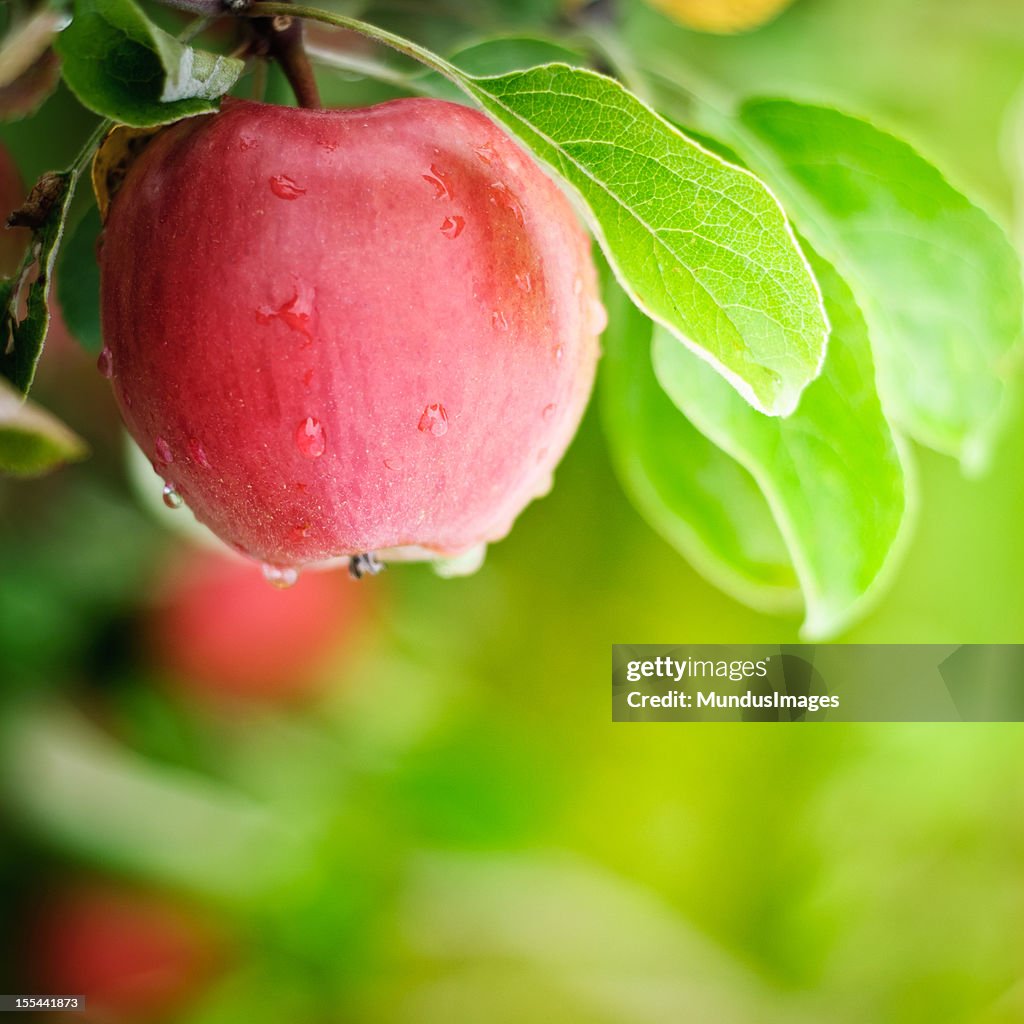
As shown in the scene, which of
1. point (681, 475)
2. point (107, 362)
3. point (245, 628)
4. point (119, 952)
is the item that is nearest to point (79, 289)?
point (107, 362)

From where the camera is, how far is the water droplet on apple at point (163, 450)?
1.07 ft

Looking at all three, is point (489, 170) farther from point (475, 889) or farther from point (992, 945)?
point (992, 945)

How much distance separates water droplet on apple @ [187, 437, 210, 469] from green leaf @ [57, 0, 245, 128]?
0.30 feet

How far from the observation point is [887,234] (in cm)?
48

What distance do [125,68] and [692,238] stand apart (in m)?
0.16

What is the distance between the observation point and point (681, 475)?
0.48m

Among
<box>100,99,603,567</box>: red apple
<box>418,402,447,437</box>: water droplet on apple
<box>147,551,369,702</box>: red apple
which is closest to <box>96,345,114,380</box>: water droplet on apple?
<box>100,99,603,567</box>: red apple

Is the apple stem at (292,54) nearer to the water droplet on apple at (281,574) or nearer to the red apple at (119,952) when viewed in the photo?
the water droplet on apple at (281,574)

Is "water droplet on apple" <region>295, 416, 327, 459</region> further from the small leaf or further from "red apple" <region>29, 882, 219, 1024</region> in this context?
"red apple" <region>29, 882, 219, 1024</region>

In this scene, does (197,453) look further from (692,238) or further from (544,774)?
(544,774)

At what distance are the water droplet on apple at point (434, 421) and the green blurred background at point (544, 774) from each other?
433 mm

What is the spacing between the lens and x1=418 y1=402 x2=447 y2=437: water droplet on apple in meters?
0.32

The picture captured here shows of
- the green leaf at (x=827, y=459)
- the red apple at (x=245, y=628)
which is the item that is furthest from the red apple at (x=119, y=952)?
the green leaf at (x=827, y=459)

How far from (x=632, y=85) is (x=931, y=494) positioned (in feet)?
2.48
